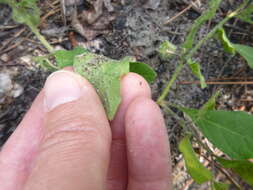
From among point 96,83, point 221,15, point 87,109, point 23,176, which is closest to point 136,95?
point 96,83

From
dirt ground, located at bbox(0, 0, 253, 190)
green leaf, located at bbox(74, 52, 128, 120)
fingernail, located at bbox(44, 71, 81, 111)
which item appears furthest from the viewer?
dirt ground, located at bbox(0, 0, 253, 190)

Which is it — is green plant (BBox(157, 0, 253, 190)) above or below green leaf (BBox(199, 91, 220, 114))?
below

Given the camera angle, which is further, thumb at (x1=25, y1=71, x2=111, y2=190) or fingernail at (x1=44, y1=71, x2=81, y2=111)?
fingernail at (x1=44, y1=71, x2=81, y2=111)

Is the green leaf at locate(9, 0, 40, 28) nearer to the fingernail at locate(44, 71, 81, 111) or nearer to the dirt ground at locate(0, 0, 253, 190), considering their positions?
the dirt ground at locate(0, 0, 253, 190)

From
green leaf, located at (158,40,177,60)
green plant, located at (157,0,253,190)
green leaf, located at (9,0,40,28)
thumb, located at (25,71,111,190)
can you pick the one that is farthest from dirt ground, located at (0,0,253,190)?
thumb, located at (25,71,111,190)

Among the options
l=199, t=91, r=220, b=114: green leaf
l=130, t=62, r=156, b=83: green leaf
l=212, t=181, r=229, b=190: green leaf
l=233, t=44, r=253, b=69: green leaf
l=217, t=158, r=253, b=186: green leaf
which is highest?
l=233, t=44, r=253, b=69: green leaf

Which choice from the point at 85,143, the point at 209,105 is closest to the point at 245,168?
the point at 209,105

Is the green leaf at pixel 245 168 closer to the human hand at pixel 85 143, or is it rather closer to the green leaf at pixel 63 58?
the human hand at pixel 85 143

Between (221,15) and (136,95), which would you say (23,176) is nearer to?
(136,95)
